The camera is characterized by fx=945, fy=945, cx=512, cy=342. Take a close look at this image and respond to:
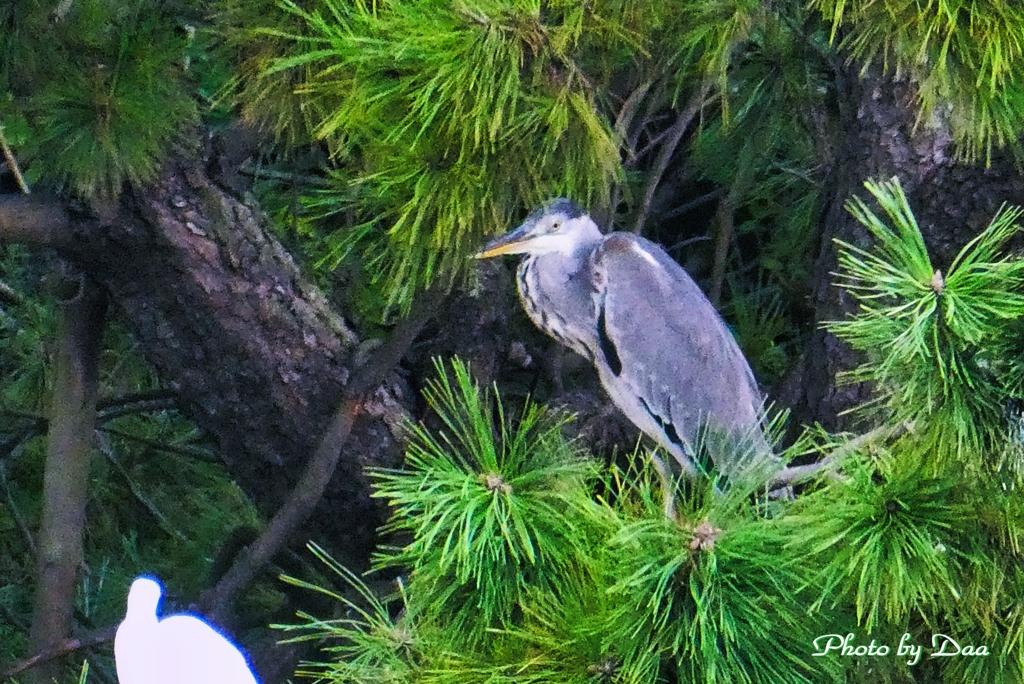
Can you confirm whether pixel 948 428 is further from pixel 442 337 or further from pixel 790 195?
pixel 790 195

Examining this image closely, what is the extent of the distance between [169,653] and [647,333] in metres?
0.43

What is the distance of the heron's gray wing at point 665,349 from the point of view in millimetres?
773

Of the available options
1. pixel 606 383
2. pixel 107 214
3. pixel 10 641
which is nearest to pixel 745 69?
pixel 606 383

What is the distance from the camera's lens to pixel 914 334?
1.45 feet

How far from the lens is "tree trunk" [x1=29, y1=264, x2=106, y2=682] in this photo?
0.91 m

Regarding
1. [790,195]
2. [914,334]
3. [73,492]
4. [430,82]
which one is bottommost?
[73,492]

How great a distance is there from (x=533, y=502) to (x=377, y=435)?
1.34 feet

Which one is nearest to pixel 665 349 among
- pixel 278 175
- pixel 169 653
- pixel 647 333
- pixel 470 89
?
pixel 647 333

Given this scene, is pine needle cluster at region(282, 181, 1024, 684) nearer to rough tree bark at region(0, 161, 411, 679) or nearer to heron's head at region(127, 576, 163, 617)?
heron's head at region(127, 576, 163, 617)

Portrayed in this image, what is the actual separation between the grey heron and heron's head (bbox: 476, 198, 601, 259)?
29 millimetres

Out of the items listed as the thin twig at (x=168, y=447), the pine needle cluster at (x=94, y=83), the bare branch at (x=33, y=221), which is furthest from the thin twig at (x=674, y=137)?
the thin twig at (x=168, y=447)

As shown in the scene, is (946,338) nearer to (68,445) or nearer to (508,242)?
(508,242)

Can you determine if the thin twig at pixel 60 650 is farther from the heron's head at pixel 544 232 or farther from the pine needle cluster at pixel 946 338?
the pine needle cluster at pixel 946 338

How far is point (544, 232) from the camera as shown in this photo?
694 millimetres
